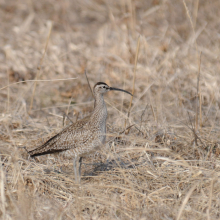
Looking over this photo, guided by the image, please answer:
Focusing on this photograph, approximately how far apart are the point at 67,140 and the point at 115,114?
92.3 inches

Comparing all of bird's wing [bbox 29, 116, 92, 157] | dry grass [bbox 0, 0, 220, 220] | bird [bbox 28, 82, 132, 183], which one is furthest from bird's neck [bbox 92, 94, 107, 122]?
dry grass [bbox 0, 0, 220, 220]

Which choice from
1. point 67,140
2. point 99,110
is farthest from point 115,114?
point 67,140

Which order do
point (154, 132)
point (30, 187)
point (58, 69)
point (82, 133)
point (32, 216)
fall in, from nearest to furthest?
point (32, 216) < point (30, 187) < point (82, 133) < point (154, 132) < point (58, 69)

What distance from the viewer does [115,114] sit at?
301 inches

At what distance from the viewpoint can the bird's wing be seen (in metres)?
5.38

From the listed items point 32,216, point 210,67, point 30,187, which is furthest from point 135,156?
point 210,67

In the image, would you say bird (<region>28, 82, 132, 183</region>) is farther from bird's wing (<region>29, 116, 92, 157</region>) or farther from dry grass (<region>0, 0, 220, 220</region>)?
dry grass (<region>0, 0, 220, 220</region>)

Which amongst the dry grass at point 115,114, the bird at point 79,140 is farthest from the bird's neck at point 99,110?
the dry grass at point 115,114

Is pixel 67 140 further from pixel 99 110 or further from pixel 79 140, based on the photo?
pixel 99 110

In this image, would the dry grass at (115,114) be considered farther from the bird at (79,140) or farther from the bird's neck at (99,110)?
the bird's neck at (99,110)

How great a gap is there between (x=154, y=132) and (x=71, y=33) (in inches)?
241

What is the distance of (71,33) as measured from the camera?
11344 millimetres

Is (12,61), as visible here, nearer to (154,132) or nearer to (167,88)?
(167,88)

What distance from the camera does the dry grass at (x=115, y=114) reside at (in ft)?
14.5
